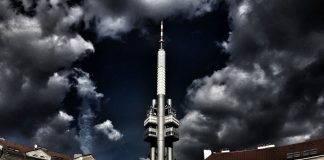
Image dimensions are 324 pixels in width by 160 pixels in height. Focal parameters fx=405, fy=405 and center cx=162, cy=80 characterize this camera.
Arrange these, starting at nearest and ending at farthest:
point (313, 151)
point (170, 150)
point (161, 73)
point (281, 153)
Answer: point (313, 151) < point (170, 150) < point (281, 153) < point (161, 73)

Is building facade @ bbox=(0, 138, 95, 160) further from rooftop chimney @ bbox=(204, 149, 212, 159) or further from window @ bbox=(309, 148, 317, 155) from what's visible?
window @ bbox=(309, 148, 317, 155)

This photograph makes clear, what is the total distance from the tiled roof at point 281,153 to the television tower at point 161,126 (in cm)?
1437

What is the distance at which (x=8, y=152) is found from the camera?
86.2 m

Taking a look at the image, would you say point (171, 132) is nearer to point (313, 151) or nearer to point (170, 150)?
point (170, 150)

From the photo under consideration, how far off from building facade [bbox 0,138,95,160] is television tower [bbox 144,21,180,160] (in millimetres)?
18773

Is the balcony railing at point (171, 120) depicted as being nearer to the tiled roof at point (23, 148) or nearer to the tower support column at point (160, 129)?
the tower support column at point (160, 129)

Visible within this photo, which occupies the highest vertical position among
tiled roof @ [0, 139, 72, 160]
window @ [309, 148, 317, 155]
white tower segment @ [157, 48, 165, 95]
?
white tower segment @ [157, 48, 165, 95]

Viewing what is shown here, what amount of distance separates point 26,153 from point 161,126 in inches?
1217

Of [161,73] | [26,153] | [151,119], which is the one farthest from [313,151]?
[26,153]

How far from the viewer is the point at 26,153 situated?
298 ft

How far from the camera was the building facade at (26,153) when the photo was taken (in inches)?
3386

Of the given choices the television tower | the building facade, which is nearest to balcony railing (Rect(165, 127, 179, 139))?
the television tower

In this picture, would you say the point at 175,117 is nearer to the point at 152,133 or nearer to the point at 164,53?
the point at 152,133

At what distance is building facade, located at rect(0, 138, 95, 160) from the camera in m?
86.0
